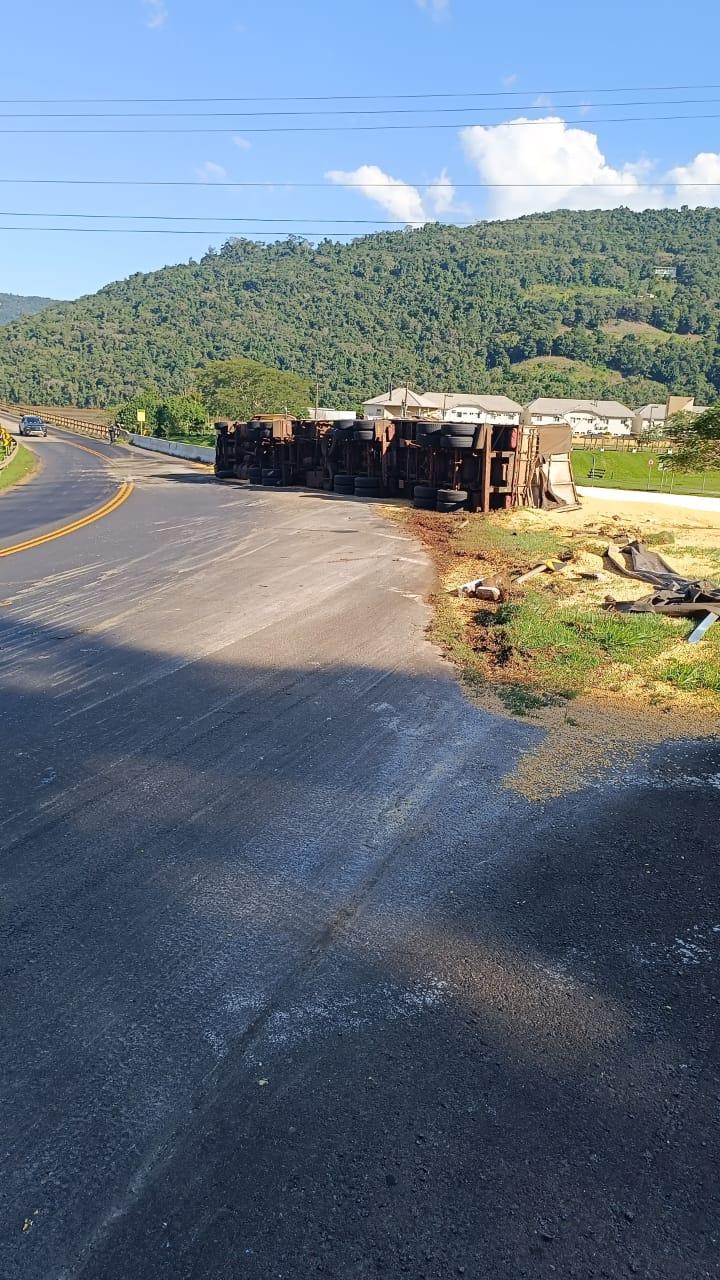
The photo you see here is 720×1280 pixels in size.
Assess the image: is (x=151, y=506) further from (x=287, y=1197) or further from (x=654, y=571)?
(x=287, y=1197)

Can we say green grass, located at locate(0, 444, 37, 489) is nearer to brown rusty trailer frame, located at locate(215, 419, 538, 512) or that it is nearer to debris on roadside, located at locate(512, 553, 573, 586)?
brown rusty trailer frame, located at locate(215, 419, 538, 512)

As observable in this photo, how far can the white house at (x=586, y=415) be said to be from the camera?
135 metres

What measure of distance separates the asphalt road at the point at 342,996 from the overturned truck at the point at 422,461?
629 inches

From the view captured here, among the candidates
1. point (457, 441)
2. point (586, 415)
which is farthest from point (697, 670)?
point (586, 415)

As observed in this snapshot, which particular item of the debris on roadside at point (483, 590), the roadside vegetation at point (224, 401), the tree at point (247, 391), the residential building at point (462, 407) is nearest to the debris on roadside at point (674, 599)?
the debris on roadside at point (483, 590)

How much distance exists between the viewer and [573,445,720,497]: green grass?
47.9 meters

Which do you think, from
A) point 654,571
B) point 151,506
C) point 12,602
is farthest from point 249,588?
point 151,506

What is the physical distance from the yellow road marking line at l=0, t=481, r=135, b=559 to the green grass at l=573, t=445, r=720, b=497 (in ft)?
83.9

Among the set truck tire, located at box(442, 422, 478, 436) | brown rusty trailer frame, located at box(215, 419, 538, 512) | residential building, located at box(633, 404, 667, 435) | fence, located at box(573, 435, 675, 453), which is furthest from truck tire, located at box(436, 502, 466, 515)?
residential building, located at box(633, 404, 667, 435)

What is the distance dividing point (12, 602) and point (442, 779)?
302 inches

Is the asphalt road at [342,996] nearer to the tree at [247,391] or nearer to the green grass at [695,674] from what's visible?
the green grass at [695,674]

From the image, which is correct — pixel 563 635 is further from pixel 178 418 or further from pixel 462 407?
pixel 462 407

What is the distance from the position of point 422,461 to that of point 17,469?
2062cm

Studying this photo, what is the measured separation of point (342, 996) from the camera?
3.80m
